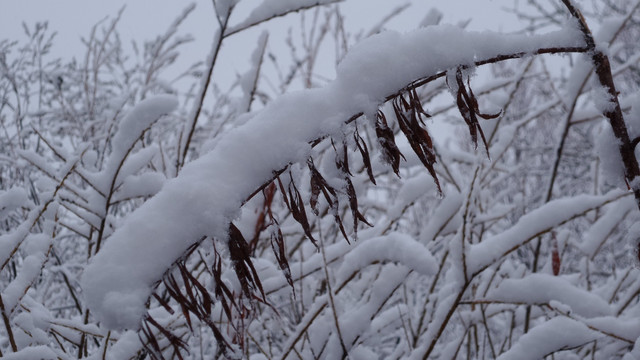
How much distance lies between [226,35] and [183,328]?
75 cm

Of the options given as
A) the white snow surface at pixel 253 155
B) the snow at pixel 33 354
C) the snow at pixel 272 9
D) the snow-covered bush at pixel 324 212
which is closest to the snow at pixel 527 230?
the snow-covered bush at pixel 324 212

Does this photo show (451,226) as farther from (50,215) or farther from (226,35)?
(50,215)

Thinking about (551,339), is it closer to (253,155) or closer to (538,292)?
(538,292)

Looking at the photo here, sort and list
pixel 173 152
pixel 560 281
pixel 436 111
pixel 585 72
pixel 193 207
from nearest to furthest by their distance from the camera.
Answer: pixel 193 207
pixel 560 281
pixel 585 72
pixel 436 111
pixel 173 152

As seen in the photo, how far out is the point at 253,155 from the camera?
567 millimetres

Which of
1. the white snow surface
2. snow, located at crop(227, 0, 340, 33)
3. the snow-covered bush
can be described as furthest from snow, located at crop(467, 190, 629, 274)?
snow, located at crop(227, 0, 340, 33)

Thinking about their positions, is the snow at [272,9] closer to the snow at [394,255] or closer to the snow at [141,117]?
the snow at [141,117]

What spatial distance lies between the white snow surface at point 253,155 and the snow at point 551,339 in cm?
54

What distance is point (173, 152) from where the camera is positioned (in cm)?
283

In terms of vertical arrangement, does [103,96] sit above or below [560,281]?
above

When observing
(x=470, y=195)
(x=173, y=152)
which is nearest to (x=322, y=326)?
(x=470, y=195)

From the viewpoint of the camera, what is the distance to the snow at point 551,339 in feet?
2.95

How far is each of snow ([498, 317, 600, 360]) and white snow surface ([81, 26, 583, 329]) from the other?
1.77ft

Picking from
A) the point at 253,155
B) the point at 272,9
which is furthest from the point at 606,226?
the point at 253,155
